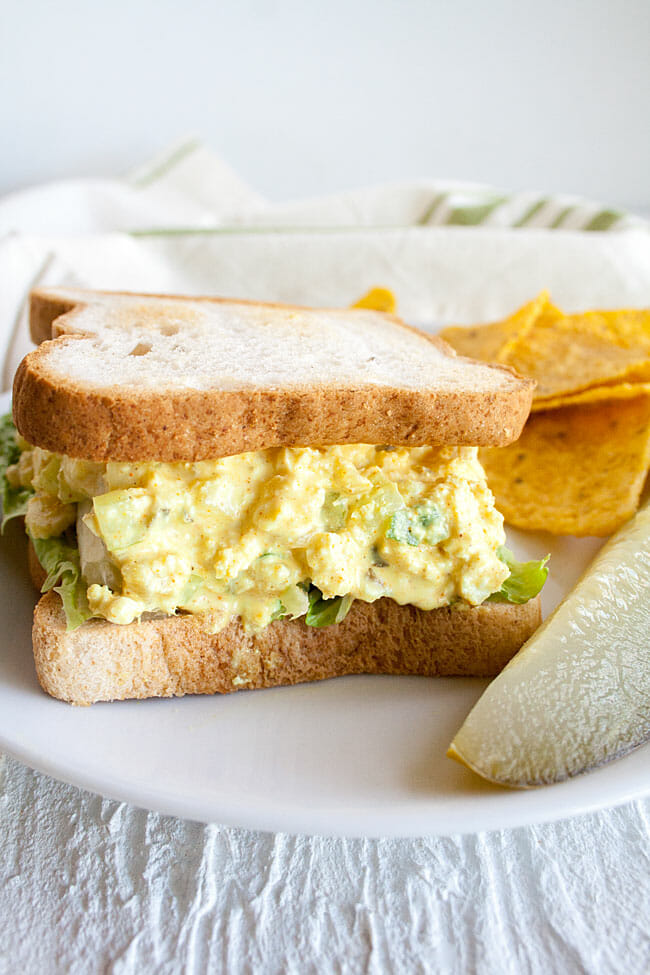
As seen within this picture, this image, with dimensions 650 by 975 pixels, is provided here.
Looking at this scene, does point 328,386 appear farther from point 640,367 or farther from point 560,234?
point 560,234

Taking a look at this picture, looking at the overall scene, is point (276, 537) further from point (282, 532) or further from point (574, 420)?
point (574, 420)

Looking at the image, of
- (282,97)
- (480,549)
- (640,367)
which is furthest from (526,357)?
(282,97)

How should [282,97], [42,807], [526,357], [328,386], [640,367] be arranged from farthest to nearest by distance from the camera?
[282,97]
[526,357]
[640,367]
[328,386]
[42,807]

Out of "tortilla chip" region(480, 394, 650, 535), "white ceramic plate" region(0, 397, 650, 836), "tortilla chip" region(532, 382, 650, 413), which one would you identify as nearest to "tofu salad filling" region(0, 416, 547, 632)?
"white ceramic plate" region(0, 397, 650, 836)

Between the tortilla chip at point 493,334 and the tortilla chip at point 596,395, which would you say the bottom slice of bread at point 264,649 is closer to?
the tortilla chip at point 596,395

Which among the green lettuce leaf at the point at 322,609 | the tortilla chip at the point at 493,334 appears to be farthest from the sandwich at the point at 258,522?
the tortilla chip at the point at 493,334

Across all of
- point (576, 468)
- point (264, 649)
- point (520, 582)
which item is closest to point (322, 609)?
point (264, 649)

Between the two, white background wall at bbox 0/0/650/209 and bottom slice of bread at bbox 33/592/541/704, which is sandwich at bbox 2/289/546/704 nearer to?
bottom slice of bread at bbox 33/592/541/704
